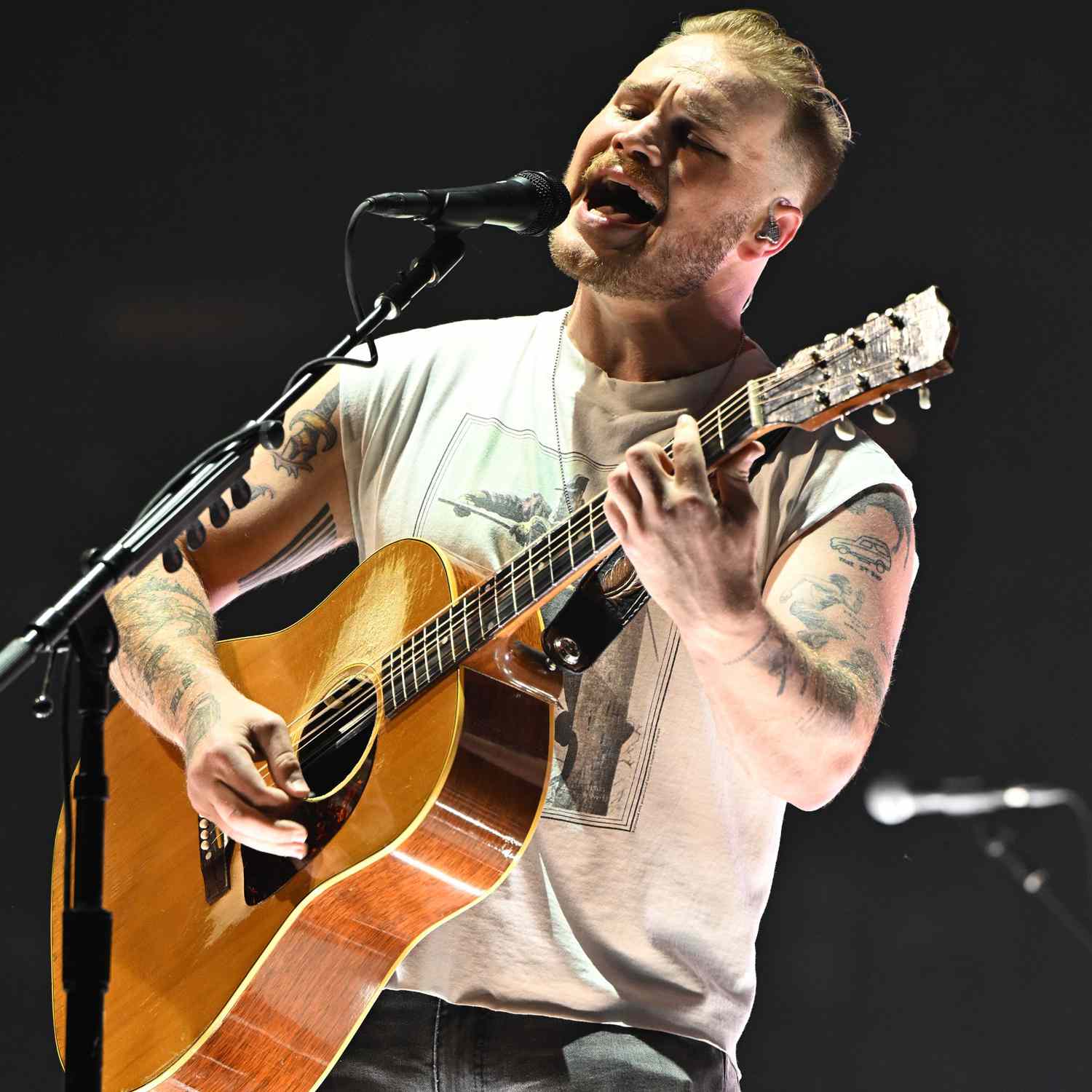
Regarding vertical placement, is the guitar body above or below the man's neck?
below

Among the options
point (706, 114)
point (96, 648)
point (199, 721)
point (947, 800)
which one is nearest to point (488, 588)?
point (199, 721)

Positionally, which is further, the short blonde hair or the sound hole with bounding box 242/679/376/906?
the short blonde hair

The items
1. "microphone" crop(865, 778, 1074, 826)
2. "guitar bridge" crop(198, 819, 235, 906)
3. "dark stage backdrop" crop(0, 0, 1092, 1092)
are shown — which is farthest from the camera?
"microphone" crop(865, 778, 1074, 826)

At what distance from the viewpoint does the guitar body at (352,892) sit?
5.90ft

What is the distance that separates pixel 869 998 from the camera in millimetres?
3559

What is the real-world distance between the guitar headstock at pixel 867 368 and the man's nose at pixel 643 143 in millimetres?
710

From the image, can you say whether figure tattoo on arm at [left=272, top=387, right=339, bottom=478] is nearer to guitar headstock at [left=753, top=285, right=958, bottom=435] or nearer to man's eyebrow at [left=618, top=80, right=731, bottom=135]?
man's eyebrow at [left=618, top=80, right=731, bottom=135]

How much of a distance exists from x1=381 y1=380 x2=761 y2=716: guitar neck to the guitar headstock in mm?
98

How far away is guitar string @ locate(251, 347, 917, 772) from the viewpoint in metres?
1.71

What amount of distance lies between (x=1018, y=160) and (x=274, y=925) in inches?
99.2

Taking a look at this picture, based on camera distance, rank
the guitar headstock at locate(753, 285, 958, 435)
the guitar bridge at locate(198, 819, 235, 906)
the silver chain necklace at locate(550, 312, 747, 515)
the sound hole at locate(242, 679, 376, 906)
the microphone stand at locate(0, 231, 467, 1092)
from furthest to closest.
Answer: the silver chain necklace at locate(550, 312, 747, 515), the guitar bridge at locate(198, 819, 235, 906), the sound hole at locate(242, 679, 376, 906), the guitar headstock at locate(753, 285, 958, 435), the microphone stand at locate(0, 231, 467, 1092)

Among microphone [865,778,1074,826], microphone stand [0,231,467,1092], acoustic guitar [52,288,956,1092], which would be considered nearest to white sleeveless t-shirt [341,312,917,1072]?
acoustic guitar [52,288,956,1092]

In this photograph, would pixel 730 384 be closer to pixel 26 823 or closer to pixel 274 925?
pixel 274 925

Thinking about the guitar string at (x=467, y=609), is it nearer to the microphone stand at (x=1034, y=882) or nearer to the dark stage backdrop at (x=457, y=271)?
the dark stage backdrop at (x=457, y=271)
